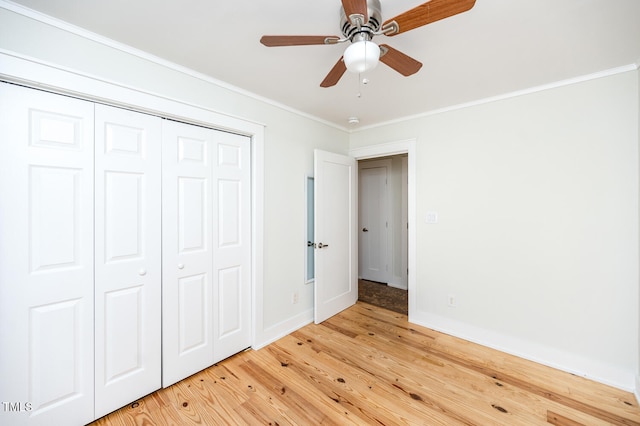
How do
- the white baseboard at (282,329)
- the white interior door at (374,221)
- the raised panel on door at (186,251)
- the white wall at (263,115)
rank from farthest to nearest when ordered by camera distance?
the white interior door at (374,221)
the white baseboard at (282,329)
the raised panel on door at (186,251)
the white wall at (263,115)

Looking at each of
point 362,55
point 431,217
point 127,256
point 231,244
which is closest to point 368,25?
point 362,55

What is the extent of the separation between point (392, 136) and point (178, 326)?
2.98m

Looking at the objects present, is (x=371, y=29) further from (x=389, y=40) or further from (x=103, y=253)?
(x=103, y=253)

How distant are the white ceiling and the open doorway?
212 centimetres

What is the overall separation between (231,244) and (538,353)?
9.62 feet

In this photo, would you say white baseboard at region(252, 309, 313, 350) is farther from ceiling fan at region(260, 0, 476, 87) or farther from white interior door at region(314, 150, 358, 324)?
ceiling fan at region(260, 0, 476, 87)

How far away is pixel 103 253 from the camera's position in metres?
1.67

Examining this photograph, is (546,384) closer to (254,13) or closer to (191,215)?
(191,215)

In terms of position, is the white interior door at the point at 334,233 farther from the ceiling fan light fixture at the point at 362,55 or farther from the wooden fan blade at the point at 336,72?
the ceiling fan light fixture at the point at 362,55

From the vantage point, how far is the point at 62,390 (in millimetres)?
1523

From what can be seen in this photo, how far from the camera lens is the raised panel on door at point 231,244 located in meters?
2.23

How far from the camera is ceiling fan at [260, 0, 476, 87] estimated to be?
1.03m

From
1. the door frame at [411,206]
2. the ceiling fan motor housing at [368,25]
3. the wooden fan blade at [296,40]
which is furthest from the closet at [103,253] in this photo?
the door frame at [411,206]

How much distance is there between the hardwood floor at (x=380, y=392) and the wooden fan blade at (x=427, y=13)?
7.37ft
